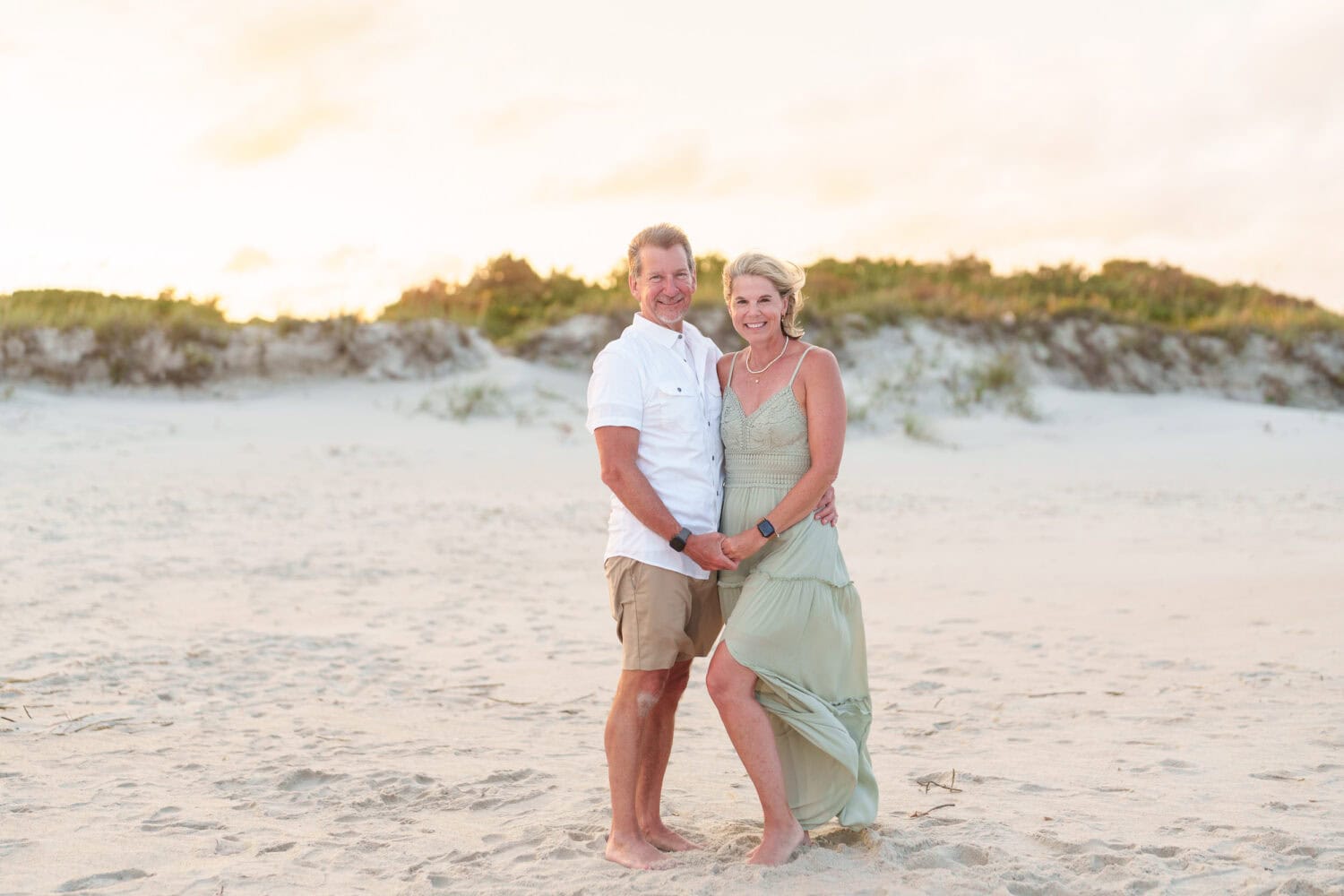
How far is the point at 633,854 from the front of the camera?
3895mm

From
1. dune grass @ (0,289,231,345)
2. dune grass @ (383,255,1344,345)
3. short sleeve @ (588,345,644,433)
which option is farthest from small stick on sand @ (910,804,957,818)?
dune grass @ (383,255,1344,345)

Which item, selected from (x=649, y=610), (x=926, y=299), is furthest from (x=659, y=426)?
(x=926, y=299)

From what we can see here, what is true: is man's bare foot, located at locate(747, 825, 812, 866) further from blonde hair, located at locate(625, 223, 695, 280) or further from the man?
blonde hair, located at locate(625, 223, 695, 280)

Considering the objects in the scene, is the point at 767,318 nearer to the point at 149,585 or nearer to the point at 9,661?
the point at 9,661

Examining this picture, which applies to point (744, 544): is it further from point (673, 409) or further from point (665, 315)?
point (665, 315)

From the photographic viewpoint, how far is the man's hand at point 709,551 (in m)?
3.80

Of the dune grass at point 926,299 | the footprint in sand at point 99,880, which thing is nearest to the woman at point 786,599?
the footprint in sand at point 99,880

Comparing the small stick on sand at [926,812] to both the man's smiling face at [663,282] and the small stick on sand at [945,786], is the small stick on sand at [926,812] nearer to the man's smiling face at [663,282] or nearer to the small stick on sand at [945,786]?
the small stick on sand at [945,786]

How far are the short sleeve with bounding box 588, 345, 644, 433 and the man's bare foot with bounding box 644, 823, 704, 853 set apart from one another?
1320 mm

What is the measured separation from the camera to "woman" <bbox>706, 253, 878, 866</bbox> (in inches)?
151

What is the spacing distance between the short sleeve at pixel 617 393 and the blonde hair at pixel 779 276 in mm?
378

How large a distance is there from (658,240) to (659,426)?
587 mm

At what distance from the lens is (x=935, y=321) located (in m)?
18.9

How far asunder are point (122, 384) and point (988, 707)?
39.6 feet
